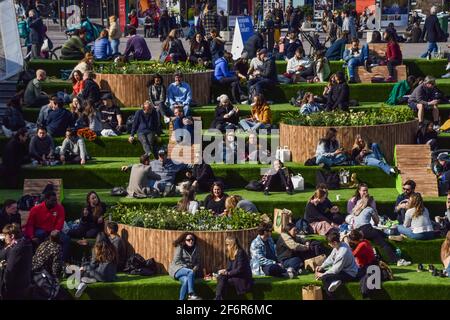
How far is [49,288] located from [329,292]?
4063 millimetres

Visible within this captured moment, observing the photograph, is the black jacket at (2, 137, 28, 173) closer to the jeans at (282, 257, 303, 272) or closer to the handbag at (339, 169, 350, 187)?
the handbag at (339, 169, 350, 187)

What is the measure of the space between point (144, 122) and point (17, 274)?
7.52 meters

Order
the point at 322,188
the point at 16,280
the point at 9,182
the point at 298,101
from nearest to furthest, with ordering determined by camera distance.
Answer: the point at 16,280, the point at 322,188, the point at 9,182, the point at 298,101

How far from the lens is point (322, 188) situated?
2786 centimetres

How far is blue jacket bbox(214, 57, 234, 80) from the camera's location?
35219 millimetres

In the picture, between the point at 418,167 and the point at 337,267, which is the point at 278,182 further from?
the point at 337,267

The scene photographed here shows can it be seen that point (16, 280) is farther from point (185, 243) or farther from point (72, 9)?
point (72, 9)

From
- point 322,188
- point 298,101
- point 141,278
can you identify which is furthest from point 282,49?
point 141,278

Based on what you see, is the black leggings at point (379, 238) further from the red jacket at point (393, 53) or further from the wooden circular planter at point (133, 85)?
the red jacket at point (393, 53)

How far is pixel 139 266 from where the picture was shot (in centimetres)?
2620

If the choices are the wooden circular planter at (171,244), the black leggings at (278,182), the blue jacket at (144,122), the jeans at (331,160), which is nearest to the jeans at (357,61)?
the blue jacket at (144,122)

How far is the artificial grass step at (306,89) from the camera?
3538cm

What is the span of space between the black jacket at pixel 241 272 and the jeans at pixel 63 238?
2.67 meters

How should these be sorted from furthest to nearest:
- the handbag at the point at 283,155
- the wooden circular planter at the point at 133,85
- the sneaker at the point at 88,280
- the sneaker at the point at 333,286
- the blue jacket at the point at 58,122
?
the wooden circular planter at the point at 133,85 < the blue jacket at the point at 58,122 < the handbag at the point at 283,155 < the sneaker at the point at 88,280 < the sneaker at the point at 333,286
